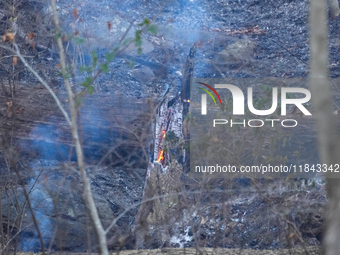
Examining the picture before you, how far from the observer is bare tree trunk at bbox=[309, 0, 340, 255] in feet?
5.30

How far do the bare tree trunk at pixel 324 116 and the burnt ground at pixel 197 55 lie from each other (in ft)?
7.31

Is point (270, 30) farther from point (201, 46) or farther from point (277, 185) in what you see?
point (277, 185)

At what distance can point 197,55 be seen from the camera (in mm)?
6406

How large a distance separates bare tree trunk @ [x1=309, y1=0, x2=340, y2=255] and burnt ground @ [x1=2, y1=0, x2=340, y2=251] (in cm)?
223

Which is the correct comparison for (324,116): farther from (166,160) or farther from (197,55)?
(197,55)

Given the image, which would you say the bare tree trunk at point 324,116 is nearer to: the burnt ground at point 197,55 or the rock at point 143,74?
the burnt ground at point 197,55

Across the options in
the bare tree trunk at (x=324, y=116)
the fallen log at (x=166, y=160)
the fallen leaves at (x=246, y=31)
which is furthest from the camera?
the fallen leaves at (x=246, y=31)

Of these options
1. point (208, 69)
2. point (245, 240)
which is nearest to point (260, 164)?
point (245, 240)

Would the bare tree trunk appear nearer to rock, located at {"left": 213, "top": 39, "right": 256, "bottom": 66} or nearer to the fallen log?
the fallen log

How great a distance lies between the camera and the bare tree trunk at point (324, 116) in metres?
1.61
